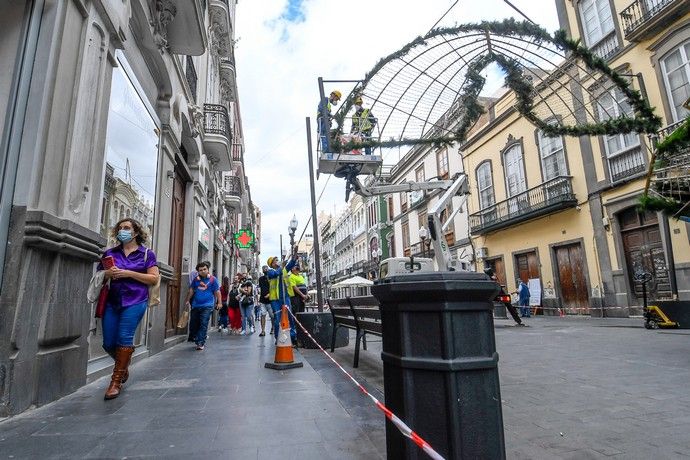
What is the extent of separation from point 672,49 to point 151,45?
14035 mm

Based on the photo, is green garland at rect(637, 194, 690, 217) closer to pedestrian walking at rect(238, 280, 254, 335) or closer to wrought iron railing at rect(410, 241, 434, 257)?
pedestrian walking at rect(238, 280, 254, 335)

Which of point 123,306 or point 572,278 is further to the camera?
point 572,278

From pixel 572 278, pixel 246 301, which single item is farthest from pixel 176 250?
pixel 572 278

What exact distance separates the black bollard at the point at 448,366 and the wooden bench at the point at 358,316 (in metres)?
2.46

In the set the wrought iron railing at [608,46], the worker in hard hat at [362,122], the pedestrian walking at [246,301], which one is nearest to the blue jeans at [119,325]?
the worker in hard hat at [362,122]

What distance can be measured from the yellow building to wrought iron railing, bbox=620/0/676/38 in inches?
1.2

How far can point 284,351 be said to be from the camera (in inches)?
211

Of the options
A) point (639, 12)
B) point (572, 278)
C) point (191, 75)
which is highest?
point (639, 12)

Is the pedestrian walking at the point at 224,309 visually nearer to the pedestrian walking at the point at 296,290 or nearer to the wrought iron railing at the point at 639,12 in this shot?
the pedestrian walking at the point at 296,290

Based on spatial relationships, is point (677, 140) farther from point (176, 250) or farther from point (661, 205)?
point (176, 250)

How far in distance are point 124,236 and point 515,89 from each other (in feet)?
15.5

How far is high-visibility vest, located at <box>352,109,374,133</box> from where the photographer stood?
5.40 metres

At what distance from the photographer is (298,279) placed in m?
8.76

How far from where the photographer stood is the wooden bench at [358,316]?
15.7ft
